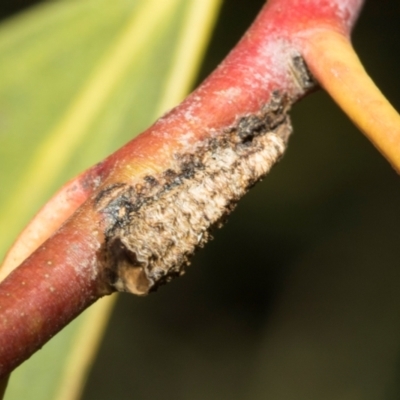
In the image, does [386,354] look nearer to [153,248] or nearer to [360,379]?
[360,379]

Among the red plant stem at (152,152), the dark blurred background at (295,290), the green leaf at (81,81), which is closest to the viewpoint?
the red plant stem at (152,152)

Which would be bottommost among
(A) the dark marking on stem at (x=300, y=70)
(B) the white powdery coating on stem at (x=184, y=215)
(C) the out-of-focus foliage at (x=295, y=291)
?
(B) the white powdery coating on stem at (x=184, y=215)

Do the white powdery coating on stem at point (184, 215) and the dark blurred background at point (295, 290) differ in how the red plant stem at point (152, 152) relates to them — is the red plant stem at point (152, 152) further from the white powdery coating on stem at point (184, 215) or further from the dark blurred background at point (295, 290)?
the dark blurred background at point (295, 290)

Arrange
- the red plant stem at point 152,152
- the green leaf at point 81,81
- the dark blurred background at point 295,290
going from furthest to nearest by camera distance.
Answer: the dark blurred background at point 295,290 < the green leaf at point 81,81 < the red plant stem at point 152,152

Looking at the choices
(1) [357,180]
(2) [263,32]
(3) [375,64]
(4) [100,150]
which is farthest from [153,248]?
(1) [357,180]

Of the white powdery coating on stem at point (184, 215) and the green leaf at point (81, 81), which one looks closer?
the white powdery coating on stem at point (184, 215)

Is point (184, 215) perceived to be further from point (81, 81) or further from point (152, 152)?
point (81, 81)

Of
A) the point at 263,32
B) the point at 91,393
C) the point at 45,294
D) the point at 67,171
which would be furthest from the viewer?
the point at 91,393

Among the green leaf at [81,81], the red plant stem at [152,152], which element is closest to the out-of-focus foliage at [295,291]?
the green leaf at [81,81]
